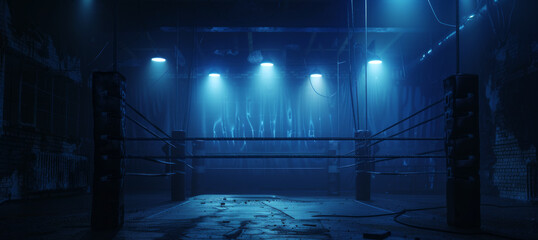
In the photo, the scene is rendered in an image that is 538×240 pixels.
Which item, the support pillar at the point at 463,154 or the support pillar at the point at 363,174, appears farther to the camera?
the support pillar at the point at 363,174

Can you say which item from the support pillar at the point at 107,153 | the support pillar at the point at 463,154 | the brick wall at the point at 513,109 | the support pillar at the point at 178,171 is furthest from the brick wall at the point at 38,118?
the brick wall at the point at 513,109

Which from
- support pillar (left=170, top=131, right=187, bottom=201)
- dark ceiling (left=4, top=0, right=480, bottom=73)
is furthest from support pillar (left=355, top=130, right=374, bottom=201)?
support pillar (left=170, top=131, right=187, bottom=201)

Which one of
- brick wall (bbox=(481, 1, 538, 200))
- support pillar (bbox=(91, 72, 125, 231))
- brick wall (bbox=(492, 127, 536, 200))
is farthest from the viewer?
brick wall (bbox=(492, 127, 536, 200))

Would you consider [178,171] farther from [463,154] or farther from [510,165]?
[510,165]

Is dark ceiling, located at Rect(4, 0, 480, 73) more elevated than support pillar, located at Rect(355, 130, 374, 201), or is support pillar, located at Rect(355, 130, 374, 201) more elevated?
dark ceiling, located at Rect(4, 0, 480, 73)

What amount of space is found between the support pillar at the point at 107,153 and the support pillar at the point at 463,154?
7.83 ft

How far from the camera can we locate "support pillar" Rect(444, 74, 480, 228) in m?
2.81

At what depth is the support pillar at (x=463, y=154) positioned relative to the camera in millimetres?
2811

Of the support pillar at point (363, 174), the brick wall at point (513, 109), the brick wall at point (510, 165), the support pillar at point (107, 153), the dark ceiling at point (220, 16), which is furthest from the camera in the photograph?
the dark ceiling at point (220, 16)

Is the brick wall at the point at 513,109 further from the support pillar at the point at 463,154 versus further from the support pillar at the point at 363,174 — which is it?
the support pillar at the point at 463,154

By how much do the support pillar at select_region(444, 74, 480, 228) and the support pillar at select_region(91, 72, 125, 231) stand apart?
2.39 m

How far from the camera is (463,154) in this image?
286 centimetres

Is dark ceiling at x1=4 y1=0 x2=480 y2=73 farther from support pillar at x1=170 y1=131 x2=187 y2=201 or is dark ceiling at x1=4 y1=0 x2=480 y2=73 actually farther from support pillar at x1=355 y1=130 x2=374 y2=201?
support pillar at x1=170 y1=131 x2=187 y2=201

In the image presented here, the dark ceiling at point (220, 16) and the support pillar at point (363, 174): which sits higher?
the dark ceiling at point (220, 16)
